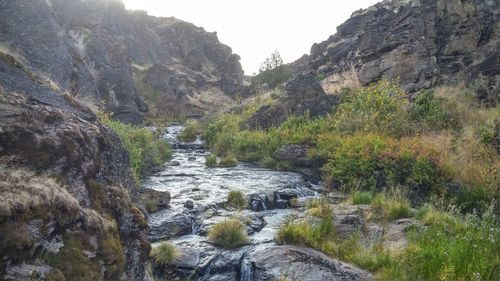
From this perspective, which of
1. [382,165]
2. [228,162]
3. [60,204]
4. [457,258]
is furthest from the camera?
[228,162]

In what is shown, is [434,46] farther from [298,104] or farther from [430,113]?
[298,104]

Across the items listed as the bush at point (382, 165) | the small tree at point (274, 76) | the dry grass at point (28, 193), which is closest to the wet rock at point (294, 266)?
Result: the dry grass at point (28, 193)

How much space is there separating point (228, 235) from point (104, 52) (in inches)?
1057

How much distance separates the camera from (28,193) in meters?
3.66

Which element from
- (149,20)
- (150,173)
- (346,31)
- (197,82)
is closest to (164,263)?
(150,173)

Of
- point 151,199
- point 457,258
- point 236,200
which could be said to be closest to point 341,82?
point 236,200

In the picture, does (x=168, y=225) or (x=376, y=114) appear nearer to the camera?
(x=168, y=225)

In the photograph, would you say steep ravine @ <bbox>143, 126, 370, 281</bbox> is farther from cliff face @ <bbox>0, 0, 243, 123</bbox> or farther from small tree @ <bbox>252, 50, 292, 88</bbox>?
small tree @ <bbox>252, 50, 292, 88</bbox>

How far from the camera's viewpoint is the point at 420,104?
558 inches

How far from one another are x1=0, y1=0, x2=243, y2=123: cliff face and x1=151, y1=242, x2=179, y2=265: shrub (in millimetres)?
3312

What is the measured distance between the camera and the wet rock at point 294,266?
18.1ft

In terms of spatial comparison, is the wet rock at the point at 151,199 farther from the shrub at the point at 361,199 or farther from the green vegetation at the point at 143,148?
the shrub at the point at 361,199

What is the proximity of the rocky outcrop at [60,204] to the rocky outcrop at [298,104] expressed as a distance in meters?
12.2

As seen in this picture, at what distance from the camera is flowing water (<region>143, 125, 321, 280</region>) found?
647cm
